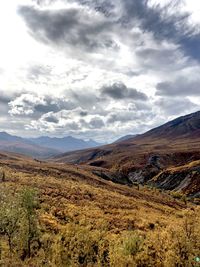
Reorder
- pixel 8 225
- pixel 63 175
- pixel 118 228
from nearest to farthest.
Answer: pixel 8 225, pixel 118 228, pixel 63 175

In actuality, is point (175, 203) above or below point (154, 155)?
below

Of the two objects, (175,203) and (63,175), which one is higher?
(63,175)

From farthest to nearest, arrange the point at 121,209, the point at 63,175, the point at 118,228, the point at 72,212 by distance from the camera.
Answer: the point at 63,175 < the point at 121,209 < the point at 72,212 < the point at 118,228

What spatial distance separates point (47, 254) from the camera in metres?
28.5

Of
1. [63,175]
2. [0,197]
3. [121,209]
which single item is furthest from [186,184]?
[0,197]

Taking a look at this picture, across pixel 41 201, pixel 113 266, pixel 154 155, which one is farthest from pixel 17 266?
pixel 154 155

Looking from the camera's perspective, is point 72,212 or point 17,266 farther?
point 72,212

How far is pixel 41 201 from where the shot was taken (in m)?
51.3

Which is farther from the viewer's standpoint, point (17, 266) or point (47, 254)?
point (47, 254)

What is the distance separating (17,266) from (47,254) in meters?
3.53

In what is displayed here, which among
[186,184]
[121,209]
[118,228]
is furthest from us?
[186,184]

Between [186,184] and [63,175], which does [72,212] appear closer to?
[63,175]

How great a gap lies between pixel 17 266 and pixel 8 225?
13.1 ft

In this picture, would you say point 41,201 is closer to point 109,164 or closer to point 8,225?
point 8,225
